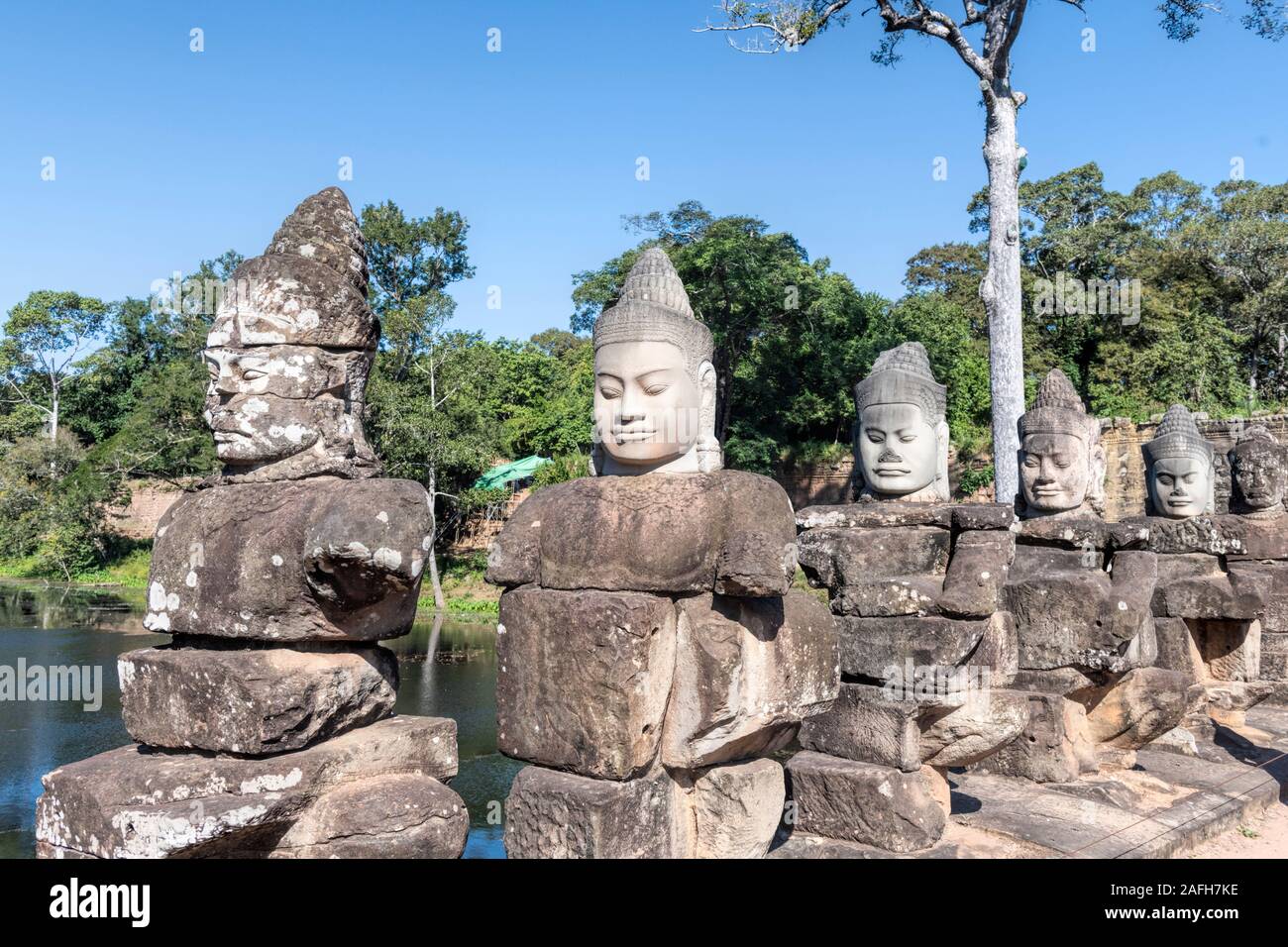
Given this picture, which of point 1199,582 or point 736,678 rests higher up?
point 736,678

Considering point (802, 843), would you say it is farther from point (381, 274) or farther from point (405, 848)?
point (381, 274)

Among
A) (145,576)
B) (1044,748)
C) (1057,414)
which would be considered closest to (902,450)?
(1057,414)

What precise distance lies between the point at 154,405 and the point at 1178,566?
2491 cm

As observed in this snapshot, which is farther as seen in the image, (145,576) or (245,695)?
(145,576)

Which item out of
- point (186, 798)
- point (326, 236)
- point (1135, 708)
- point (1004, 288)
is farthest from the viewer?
point (1004, 288)

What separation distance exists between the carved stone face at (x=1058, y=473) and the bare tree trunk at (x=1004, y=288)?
8.03m

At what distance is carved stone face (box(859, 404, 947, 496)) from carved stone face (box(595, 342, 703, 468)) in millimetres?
1701

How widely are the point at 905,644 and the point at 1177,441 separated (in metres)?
4.51

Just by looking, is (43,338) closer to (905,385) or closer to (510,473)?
(510,473)

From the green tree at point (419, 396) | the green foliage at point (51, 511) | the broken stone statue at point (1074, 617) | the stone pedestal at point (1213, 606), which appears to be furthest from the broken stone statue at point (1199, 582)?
the green foliage at point (51, 511)

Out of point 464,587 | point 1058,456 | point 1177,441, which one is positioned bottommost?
point 464,587

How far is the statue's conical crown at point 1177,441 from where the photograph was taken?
767cm

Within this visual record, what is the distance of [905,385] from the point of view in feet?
16.1

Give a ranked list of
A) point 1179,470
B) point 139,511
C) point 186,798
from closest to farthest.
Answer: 1. point 186,798
2. point 1179,470
3. point 139,511
